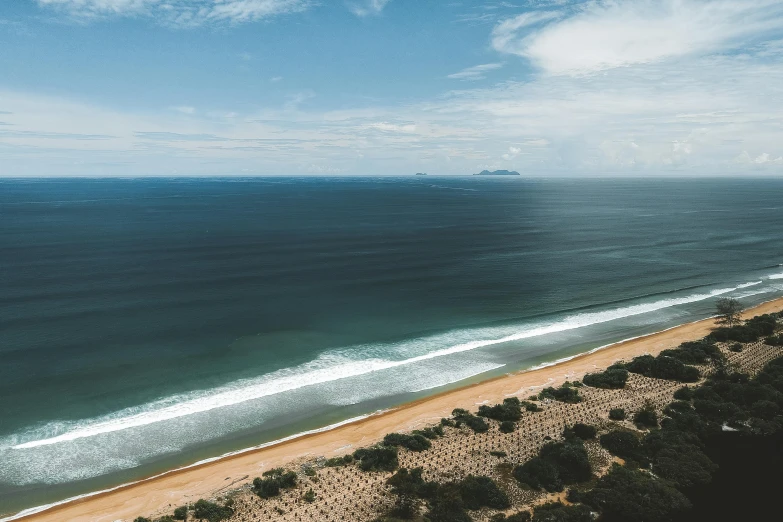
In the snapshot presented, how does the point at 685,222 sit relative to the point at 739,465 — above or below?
above

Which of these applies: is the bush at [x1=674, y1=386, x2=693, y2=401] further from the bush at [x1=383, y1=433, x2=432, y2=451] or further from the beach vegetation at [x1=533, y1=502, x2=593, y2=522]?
the bush at [x1=383, y1=433, x2=432, y2=451]

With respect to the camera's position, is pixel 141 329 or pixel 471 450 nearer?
pixel 471 450

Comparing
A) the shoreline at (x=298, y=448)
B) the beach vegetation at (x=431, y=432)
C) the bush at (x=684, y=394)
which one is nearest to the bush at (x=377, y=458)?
the shoreline at (x=298, y=448)

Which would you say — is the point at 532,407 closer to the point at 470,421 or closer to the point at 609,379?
the point at 470,421

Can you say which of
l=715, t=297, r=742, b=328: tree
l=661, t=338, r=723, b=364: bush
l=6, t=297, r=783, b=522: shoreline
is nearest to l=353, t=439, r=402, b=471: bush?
l=6, t=297, r=783, b=522: shoreline

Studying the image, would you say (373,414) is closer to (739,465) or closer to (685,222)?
(739,465)

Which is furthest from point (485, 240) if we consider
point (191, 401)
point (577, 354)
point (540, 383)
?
point (191, 401)
